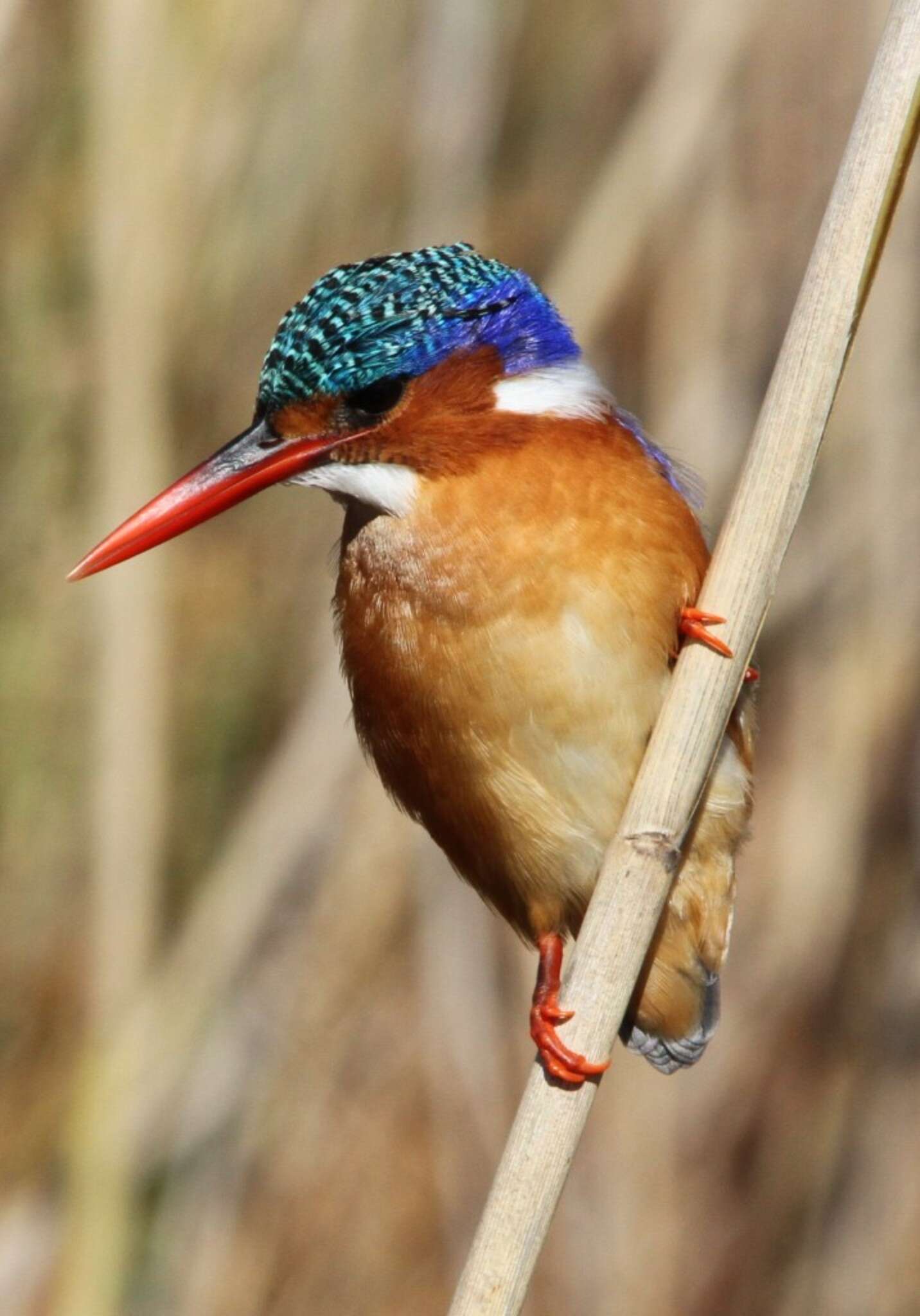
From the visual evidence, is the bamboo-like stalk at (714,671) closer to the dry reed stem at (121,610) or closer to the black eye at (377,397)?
the black eye at (377,397)

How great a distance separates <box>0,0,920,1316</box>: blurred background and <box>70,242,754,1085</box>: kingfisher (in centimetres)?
55

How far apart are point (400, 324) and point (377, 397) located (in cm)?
8

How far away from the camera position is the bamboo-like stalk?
1244mm

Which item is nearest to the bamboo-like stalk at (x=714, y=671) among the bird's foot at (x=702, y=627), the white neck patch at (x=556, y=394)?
the bird's foot at (x=702, y=627)

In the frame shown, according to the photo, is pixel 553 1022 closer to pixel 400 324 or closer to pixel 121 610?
pixel 400 324

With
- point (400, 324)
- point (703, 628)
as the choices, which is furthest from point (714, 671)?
point (400, 324)

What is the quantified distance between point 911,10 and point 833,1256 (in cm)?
212

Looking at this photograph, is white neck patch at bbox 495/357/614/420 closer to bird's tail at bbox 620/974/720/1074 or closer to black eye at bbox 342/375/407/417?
black eye at bbox 342/375/407/417

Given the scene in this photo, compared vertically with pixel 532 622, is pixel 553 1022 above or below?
below

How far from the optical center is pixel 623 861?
1.37 metres

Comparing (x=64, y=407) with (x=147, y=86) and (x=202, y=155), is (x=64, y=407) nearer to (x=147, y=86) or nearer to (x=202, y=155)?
(x=202, y=155)

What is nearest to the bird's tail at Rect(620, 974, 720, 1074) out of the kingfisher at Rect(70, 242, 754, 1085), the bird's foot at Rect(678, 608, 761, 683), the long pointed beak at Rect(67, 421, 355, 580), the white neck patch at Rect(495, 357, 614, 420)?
the kingfisher at Rect(70, 242, 754, 1085)

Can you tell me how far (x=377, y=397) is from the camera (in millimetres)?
1557

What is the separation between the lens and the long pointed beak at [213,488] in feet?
4.80
